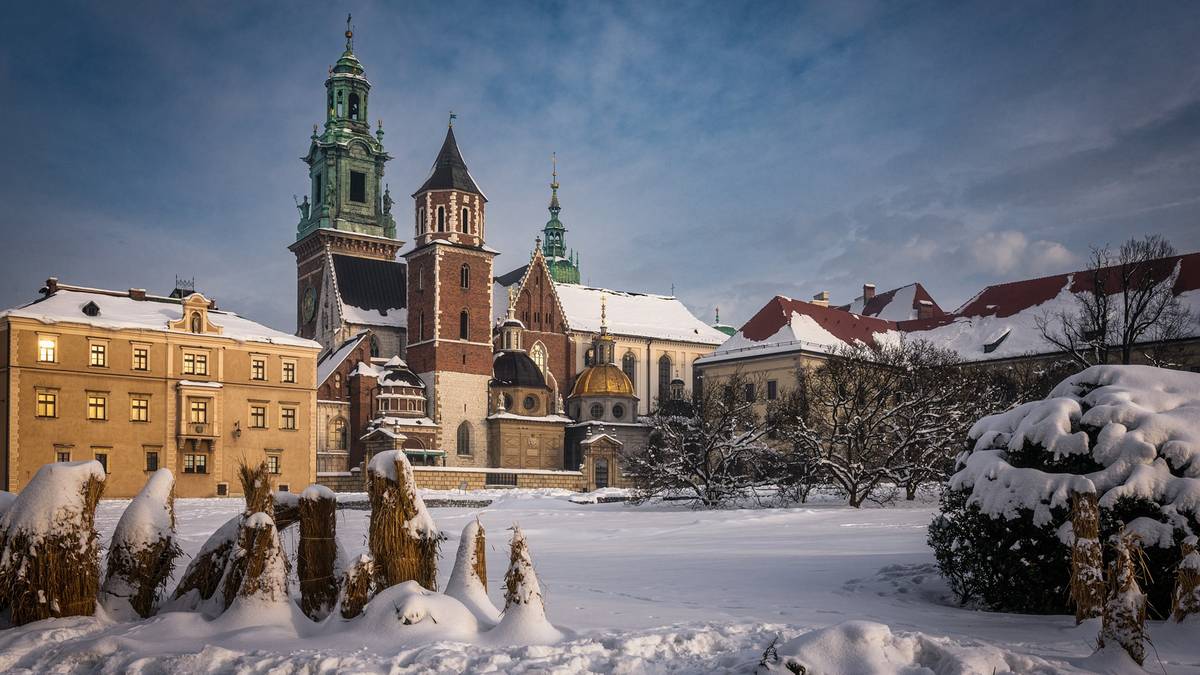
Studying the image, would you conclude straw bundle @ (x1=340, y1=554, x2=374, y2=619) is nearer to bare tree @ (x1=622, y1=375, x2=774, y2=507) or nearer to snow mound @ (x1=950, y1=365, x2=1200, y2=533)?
snow mound @ (x1=950, y1=365, x2=1200, y2=533)

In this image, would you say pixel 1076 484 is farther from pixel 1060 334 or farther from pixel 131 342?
pixel 1060 334

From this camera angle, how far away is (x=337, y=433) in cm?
6469

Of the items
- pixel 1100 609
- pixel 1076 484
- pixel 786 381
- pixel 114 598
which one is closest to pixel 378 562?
pixel 114 598

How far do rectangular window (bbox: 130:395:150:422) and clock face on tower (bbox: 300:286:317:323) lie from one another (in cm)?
2918

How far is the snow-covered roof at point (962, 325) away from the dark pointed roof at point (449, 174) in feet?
69.9

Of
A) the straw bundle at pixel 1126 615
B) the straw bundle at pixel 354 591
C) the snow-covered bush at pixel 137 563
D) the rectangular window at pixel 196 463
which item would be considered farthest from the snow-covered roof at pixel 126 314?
the straw bundle at pixel 1126 615

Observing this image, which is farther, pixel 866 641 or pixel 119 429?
pixel 119 429

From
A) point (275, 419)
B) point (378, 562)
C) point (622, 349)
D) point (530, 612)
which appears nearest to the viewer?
point (530, 612)

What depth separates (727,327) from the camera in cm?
11912

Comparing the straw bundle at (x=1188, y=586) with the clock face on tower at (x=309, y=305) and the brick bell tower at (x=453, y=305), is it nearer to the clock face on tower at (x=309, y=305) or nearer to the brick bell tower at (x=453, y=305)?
the brick bell tower at (x=453, y=305)

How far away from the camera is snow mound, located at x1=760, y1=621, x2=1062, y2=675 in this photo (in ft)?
25.0

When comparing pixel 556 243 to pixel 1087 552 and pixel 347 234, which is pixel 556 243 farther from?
pixel 1087 552

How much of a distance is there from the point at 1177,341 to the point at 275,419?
158 ft

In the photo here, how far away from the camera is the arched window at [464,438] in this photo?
67.7 m
